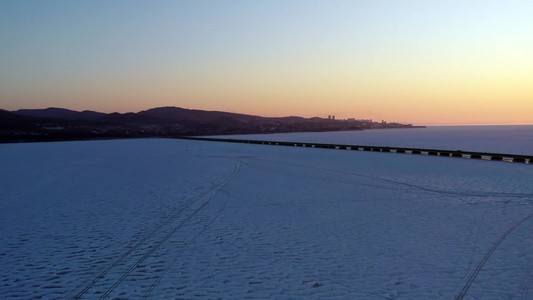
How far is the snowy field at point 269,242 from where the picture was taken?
7266 millimetres

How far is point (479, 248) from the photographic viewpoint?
9.44 meters

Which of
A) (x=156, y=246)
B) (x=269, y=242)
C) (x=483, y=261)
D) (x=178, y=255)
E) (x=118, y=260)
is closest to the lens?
(x=483, y=261)

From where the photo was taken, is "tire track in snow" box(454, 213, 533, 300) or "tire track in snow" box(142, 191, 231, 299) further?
"tire track in snow" box(142, 191, 231, 299)

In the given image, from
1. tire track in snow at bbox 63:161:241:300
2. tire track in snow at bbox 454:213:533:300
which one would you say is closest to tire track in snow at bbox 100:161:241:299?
tire track in snow at bbox 63:161:241:300

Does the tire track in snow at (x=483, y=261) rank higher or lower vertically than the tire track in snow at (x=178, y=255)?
higher

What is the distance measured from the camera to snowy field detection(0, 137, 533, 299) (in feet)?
23.8

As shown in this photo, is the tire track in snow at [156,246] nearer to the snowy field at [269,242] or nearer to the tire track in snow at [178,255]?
the snowy field at [269,242]

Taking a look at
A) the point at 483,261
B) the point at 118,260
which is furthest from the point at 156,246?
the point at 483,261

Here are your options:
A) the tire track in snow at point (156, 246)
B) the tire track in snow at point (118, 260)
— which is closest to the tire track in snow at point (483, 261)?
the tire track in snow at point (156, 246)

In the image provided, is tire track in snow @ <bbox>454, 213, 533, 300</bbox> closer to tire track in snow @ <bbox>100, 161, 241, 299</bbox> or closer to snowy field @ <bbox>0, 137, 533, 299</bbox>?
snowy field @ <bbox>0, 137, 533, 299</bbox>

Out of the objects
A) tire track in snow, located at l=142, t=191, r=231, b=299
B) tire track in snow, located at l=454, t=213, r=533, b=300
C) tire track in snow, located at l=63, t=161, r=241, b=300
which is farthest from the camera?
tire track in snow, located at l=142, t=191, r=231, b=299

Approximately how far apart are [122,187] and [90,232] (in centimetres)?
993

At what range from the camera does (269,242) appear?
10391mm

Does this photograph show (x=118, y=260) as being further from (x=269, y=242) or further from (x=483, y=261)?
(x=483, y=261)
